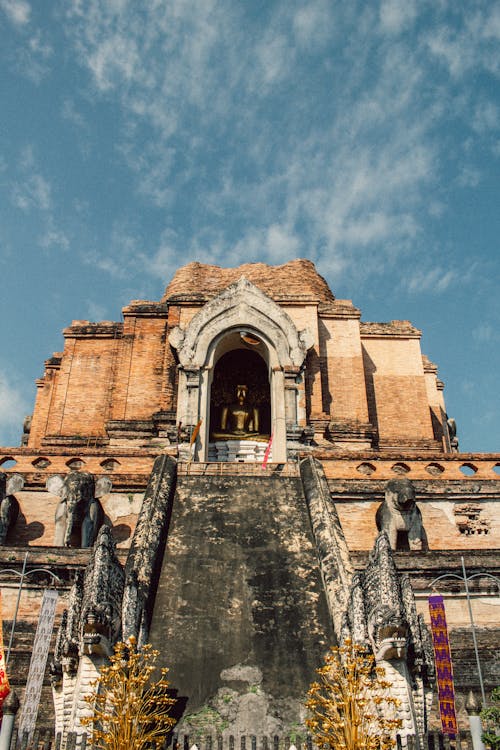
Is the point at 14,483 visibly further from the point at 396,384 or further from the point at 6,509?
the point at 396,384

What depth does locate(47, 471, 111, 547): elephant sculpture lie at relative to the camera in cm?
1384

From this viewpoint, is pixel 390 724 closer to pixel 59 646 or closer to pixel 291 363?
pixel 59 646

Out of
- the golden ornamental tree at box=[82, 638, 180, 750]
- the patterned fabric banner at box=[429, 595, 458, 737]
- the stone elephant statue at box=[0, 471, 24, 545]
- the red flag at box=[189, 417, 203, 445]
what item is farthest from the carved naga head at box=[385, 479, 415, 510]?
the stone elephant statue at box=[0, 471, 24, 545]

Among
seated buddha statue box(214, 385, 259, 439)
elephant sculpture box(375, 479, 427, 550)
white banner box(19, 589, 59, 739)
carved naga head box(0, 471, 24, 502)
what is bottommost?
white banner box(19, 589, 59, 739)

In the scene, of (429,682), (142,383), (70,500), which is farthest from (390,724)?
(142,383)

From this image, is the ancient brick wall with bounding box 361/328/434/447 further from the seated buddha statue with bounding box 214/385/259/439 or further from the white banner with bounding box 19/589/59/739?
the white banner with bounding box 19/589/59/739

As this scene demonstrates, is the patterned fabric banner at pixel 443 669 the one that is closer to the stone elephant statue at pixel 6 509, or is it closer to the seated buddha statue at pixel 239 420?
the stone elephant statue at pixel 6 509

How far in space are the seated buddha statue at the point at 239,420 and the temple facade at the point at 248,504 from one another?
80 mm

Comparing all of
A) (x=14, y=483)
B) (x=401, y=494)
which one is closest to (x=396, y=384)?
(x=401, y=494)

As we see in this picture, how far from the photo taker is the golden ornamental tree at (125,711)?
22.8ft

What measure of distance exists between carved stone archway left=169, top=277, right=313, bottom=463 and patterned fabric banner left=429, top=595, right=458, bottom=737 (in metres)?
8.77

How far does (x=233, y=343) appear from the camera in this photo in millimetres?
21594

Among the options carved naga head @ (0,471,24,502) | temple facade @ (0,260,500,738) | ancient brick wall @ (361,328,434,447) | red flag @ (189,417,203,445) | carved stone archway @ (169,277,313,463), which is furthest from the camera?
ancient brick wall @ (361,328,434,447)

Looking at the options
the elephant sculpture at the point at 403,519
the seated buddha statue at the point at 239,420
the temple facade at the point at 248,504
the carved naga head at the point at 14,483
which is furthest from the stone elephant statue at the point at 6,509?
the elephant sculpture at the point at 403,519
